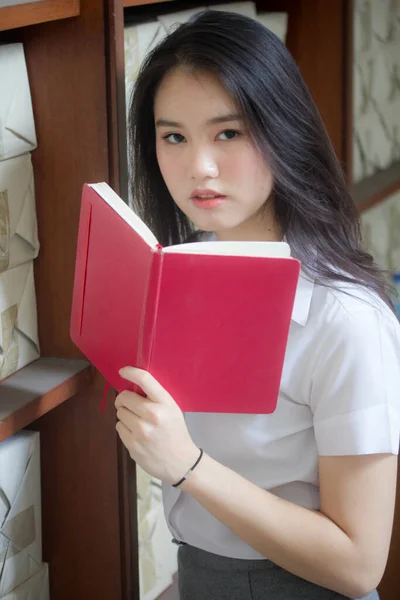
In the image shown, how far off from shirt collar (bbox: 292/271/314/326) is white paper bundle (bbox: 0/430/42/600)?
0.39m

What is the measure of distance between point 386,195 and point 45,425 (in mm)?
937

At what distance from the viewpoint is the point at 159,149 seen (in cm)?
Answer: 102

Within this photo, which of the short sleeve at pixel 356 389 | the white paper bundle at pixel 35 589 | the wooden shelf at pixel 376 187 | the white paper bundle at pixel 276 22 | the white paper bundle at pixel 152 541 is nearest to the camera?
the short sleeve at pixel 356 389

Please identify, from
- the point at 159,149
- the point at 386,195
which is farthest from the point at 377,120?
the point at 159,149

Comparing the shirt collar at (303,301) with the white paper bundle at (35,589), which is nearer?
the shirt collar at (303,301)

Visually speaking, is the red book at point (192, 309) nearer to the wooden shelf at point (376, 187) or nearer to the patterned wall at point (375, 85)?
the wooden shelf at point (376, 187)

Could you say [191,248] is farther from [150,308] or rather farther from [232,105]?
[232,105]

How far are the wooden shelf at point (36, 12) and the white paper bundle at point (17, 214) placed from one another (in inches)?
6.8

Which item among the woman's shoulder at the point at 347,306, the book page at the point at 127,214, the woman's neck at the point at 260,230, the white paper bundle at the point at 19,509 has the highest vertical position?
the book page at the point at 127,214

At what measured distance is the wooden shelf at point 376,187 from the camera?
1687 mm

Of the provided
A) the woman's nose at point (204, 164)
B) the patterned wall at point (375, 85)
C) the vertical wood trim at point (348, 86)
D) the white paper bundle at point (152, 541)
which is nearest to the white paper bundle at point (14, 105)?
the woman's nose at point (204, 164)

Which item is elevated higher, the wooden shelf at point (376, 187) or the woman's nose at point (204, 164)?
the woman's nose at point (204, 164)

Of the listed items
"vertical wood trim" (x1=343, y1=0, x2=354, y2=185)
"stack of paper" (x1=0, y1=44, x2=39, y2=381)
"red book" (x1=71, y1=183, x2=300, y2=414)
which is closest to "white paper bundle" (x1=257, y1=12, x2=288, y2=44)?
"vertical wood trim" (x1=343, y1=0, x2=354, y2=185)

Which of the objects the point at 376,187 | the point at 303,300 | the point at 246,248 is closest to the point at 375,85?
the point at 376,187
